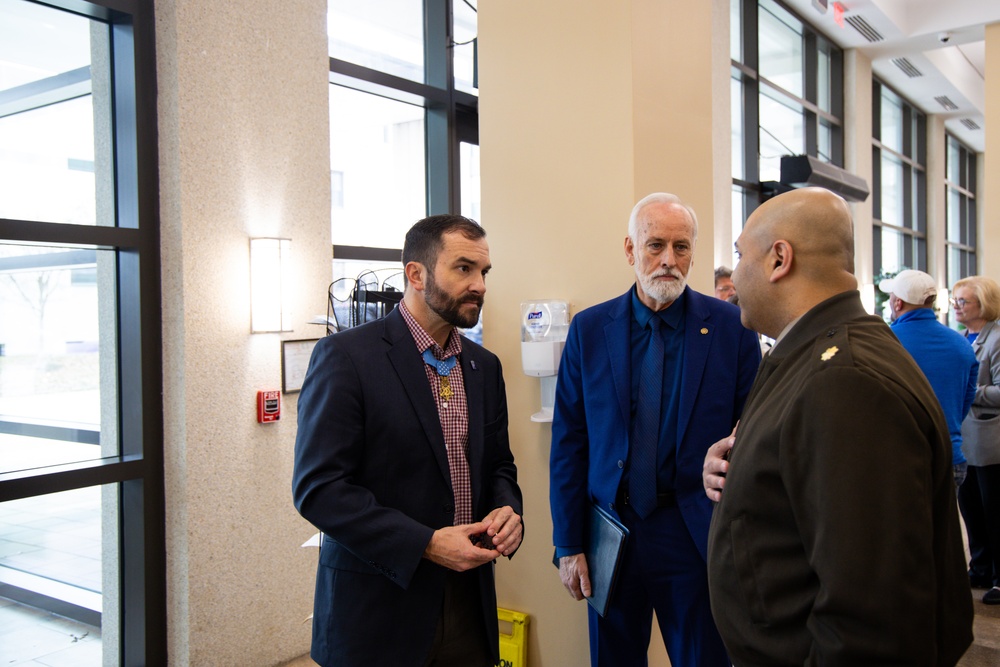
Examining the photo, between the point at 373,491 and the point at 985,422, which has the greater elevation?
the point at 373,491

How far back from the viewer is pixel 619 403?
6.70 ft

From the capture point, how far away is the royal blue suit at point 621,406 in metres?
1.96

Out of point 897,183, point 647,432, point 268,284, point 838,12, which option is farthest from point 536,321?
point 897,183

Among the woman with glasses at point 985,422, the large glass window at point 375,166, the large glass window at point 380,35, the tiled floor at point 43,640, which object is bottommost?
the tiled floor at point 43,640

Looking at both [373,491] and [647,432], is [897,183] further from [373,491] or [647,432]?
[373,491]

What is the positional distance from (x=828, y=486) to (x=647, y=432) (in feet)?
3.20

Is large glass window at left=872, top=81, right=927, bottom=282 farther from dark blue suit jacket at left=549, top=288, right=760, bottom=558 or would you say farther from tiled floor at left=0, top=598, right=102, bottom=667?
tiled floor at left=0, top=598, right=102, bottom=667

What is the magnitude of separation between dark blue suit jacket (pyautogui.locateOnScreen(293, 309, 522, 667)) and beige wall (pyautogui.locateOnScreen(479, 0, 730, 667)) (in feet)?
2.89

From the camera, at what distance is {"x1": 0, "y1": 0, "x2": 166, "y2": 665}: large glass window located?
8.88 feet

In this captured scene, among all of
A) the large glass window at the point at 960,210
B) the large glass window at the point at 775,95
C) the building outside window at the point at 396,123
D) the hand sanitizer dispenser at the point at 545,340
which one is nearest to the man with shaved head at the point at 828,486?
the hand sanitizer dispenser at the point at 545,340

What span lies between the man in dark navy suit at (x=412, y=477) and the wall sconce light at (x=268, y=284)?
145 centimetres

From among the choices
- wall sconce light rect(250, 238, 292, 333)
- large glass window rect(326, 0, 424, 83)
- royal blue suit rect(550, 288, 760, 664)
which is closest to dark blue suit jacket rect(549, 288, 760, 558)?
royal blue suit rect(550, 288, 760, 664)

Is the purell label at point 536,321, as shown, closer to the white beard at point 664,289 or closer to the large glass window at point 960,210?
the white beard at point 664,289

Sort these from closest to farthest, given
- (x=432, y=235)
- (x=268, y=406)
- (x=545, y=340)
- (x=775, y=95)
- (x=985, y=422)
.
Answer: (x=432, y=235) → (x=545, y=340) → (x=268, y=406) → (x=985, y=422) → (x=775, y=95)
